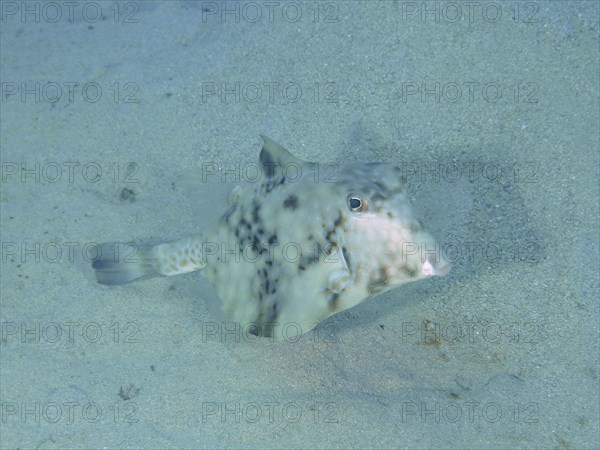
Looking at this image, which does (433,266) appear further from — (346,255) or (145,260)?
(145,260)

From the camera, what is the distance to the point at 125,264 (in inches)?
160

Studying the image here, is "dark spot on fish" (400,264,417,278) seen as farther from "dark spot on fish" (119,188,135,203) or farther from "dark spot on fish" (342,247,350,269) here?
"dark spot on fish" (119,188,135,203)

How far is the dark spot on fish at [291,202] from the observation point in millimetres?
3070

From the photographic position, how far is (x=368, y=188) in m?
2.87

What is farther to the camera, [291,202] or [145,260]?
[145,260]

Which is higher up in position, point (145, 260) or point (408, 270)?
point (408, 270)

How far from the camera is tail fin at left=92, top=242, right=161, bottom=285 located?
4.01 metres

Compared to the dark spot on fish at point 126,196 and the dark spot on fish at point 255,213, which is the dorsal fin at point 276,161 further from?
the dark spot on fish at point 126,196

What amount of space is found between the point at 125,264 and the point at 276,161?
1749mm

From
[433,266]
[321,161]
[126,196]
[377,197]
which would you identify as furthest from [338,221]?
[126,196]

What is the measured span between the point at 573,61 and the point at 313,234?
12.1 ft

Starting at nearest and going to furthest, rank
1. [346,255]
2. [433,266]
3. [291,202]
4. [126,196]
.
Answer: [433,266] < [346,255] < [291,202] < [126,196]

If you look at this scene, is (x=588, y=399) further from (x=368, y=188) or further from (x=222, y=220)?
(x=222, y=220)

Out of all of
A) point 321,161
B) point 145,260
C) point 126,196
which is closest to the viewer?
point 145,260
